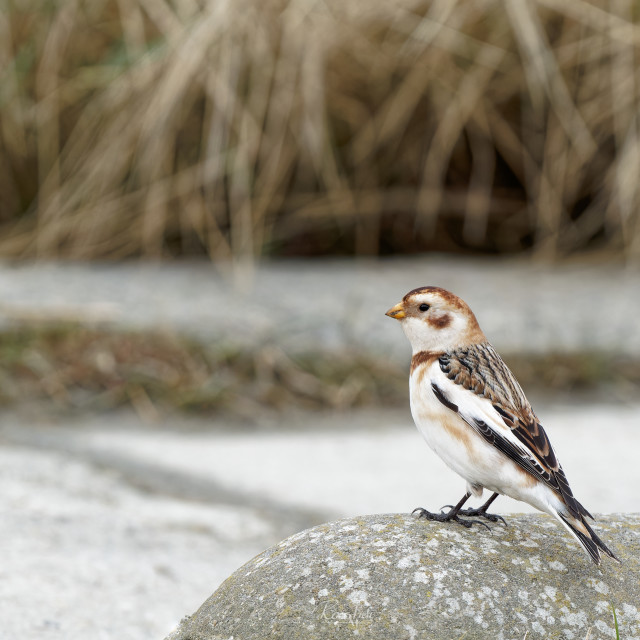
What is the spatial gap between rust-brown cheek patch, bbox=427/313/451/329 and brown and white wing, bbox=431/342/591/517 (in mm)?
56

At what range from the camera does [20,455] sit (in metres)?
3.24

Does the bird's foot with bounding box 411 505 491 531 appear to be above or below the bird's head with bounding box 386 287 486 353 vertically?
below

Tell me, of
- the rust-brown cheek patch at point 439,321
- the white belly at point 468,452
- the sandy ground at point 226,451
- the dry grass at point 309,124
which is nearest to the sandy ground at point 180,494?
the sandy ground at point 226,451

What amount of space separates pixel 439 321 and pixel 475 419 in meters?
0.23

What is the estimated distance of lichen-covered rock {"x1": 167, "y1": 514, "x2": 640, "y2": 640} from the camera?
1713 millimetres

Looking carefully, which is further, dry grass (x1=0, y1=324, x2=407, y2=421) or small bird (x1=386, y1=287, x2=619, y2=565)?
dry grass (x1=0, y1=324, x2=407, y2=421)

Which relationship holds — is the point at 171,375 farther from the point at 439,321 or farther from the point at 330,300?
the point at 439,321

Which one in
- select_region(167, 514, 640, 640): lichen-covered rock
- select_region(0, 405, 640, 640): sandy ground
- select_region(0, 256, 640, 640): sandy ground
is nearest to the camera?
select_region(167, 514, 640, 640): lichen-covered rock

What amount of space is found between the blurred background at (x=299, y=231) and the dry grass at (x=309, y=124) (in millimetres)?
12

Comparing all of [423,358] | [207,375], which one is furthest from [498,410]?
[207,375]

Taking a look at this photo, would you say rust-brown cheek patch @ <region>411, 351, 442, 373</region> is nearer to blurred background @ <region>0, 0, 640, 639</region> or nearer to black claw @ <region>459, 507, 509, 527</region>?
black claw @ <region>459, 507, 509, 527</region>

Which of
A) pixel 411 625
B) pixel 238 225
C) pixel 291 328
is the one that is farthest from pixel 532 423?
pixel 238 225

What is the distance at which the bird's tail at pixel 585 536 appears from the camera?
5.64 ft

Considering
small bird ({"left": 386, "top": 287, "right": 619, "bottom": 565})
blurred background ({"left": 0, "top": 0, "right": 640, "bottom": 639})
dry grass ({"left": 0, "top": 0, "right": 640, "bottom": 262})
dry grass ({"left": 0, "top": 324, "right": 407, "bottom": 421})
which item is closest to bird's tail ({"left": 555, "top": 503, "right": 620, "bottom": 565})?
small bird ({"left": 386, "top": 287, "right": 619, "bottom": 565})
